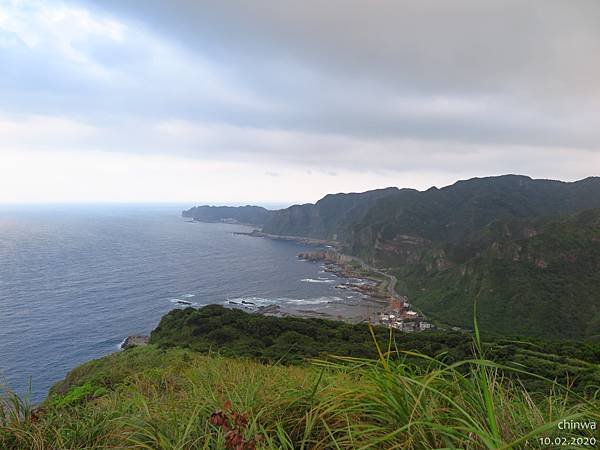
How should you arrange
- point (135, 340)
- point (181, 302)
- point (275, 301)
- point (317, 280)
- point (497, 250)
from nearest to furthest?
point (135, 340) < point (181, 302) < point (275, 301) < point (497, 250) < point (317, 280)

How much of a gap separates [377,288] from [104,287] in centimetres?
5722

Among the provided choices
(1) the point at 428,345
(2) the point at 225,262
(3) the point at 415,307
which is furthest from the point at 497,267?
(2) the point at 225,262

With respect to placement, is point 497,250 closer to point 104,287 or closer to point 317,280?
point 317,280

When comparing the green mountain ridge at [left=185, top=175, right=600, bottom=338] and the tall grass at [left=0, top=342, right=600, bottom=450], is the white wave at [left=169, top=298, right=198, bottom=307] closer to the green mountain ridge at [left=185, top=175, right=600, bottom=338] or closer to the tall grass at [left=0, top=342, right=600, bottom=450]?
the green mountain ridge at [left=185, top=175, right=600, bottom=338]

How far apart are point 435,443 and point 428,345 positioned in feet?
90.2

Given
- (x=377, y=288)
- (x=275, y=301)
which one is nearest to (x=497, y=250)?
(x=377, y=288)

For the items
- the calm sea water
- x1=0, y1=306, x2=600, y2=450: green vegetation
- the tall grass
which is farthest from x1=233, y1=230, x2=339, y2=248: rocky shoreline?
the tall grass

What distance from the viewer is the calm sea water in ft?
137

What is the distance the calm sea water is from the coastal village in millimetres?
6406

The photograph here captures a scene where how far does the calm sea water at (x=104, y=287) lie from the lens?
41.7m

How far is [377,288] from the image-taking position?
87.8m

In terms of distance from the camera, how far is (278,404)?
9.86 feet

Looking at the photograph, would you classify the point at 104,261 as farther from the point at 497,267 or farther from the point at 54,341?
the point at 497,267

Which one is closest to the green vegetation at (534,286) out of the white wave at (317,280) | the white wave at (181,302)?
the white wave at (317,280)
